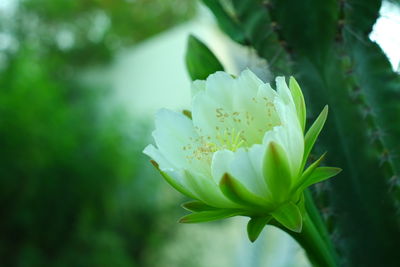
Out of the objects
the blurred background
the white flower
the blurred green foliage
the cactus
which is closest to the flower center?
the white flower

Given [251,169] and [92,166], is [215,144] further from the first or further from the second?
[92,166]

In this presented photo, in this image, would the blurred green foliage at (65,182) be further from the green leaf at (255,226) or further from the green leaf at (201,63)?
the green leaf at (255,226)

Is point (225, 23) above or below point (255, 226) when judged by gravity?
above

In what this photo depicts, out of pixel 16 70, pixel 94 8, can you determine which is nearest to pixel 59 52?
pixel 94 8

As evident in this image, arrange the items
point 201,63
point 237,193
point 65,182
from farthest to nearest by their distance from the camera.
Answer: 1. point 65,182
2. point 201,63
3. point 237,193

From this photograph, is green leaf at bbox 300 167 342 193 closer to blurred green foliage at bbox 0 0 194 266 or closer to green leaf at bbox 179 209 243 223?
green leaf at bbox 179 209 243 223

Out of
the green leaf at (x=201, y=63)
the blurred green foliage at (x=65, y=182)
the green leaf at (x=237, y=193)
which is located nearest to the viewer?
the green leaf at (x=237, y=193)

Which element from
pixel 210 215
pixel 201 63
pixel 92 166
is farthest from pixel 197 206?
pixel 92 166

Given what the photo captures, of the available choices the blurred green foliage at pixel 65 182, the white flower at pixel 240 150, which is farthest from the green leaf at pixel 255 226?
the blurred green foliage at pixel 65 182
